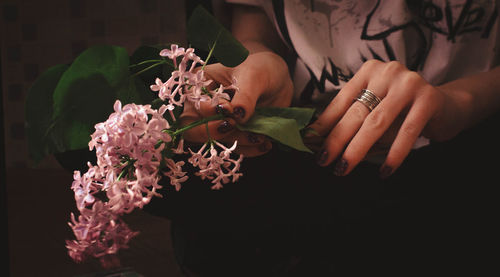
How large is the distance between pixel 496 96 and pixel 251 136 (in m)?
0.36

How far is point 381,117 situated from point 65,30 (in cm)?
136

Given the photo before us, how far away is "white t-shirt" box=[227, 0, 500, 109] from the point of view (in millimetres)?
627

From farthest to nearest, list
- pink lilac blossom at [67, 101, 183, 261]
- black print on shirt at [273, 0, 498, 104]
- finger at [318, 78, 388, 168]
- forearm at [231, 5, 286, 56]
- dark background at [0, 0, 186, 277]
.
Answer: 1. dark background at [0, 0, 186, 277]
2. forearm at [231, 5, 286, 56]
3. black print on shirt at [273, 0, 498, 104]
4. finger at [318, 78, 388, 168]
5. pink lilac blossom at [67, 101, 183, 261]

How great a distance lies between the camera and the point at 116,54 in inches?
13.2

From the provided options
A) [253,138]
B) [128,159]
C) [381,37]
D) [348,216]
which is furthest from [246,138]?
[381,37]

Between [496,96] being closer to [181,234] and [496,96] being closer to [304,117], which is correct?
[304,117]

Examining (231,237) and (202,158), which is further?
(231,237)

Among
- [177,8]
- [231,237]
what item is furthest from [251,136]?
[177,8]

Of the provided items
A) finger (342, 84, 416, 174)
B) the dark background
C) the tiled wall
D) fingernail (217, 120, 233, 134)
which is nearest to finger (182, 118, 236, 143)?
fingernail (217, 120, 233, 134)

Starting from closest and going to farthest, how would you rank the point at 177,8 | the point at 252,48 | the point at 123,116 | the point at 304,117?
1. the point at 123,116
2. the point at 304,117
3. the point at 252,48
4. the point at 177,8

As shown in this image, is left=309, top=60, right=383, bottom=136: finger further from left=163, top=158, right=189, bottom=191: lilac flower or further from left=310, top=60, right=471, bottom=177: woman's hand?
left=163, top=158, right=189, bottom=191: lilac flower

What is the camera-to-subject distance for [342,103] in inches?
15.7

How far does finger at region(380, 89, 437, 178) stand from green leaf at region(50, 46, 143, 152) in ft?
0.81

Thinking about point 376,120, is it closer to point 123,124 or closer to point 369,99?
point 369,99
